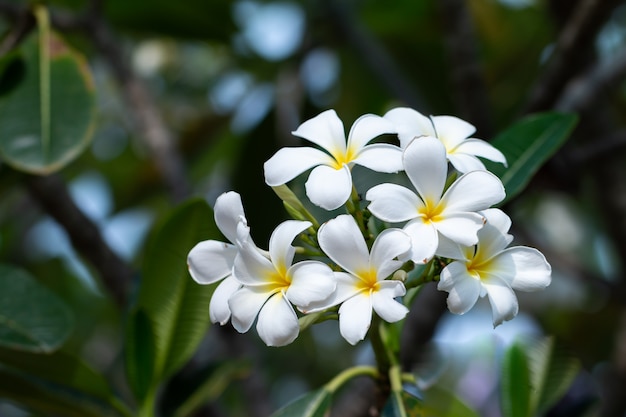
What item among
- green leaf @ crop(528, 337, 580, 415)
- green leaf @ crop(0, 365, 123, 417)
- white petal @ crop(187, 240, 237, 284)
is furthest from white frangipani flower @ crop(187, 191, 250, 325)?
green leaf @ crop(528, 337, 580, 415)

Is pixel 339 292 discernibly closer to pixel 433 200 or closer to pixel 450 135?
pixel 433 200

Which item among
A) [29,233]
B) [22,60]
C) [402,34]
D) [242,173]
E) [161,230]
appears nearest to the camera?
[161,230]

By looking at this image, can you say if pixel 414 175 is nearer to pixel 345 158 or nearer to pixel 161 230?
pixel 345 158

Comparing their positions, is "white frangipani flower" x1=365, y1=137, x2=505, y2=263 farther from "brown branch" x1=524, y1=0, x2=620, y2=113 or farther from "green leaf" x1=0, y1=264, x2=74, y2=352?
"brown branch" x1=524, y1=0, x2=620, y2=113

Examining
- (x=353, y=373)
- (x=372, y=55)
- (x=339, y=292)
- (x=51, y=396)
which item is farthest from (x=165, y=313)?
(x=372, y=55)

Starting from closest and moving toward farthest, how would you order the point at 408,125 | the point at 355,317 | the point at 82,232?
1. the point at 355,317
2. the point at 408,125
3. the point at 82,232

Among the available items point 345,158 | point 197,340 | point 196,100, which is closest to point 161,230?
point 197,340
